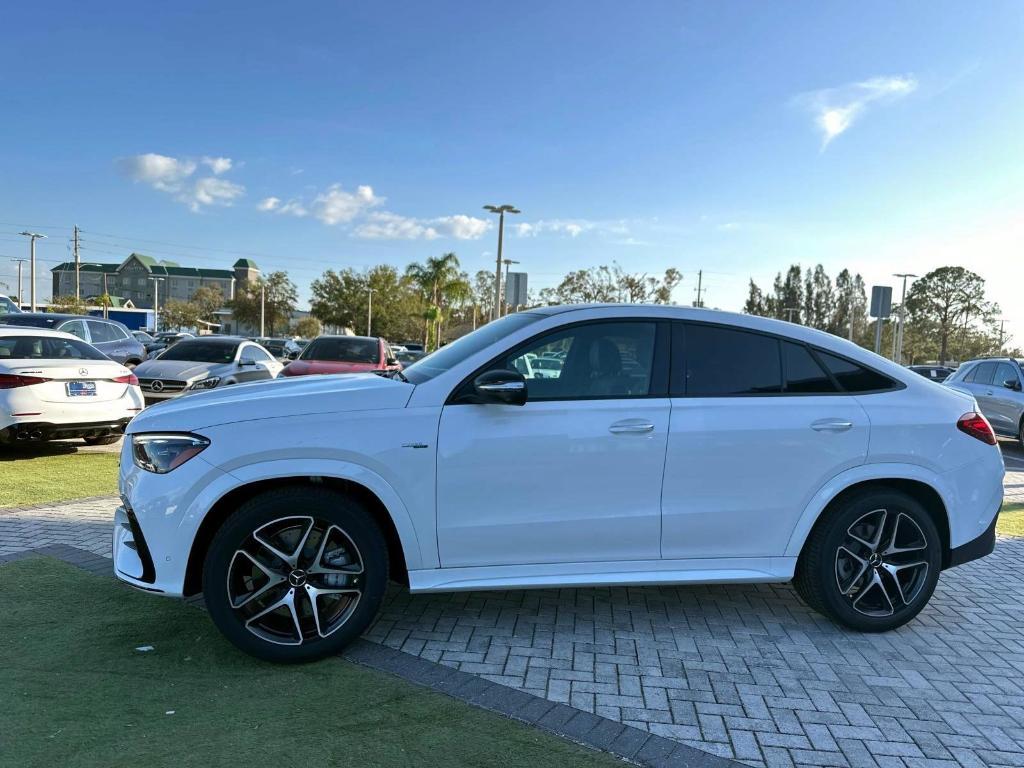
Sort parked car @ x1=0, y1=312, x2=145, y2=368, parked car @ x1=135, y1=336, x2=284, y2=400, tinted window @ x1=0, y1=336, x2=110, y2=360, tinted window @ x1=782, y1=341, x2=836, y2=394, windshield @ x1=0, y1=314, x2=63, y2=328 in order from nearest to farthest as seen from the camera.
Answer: tinted window @ x1=782, y1=341, x2=836, y2=394 < tinted window @ x1=0, y1=336, x2=110, y2=360 < parked car @ x1=135, y1=336, x2=284, y2=400 < windshield @ x1=0, y1=314, x2=63, y2=328 < parked car @ x1=0, y1=312, x2=145, y2=368

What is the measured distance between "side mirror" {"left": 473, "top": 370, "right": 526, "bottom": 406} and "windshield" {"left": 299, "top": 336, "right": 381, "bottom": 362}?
9.30 metres

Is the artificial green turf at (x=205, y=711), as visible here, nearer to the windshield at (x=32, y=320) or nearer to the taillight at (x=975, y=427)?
the taillight at (x=975, y=427)

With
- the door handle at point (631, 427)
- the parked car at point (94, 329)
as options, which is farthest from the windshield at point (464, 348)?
the parked car at point (94, 329)

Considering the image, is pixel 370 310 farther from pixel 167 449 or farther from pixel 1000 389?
pixel 167 449

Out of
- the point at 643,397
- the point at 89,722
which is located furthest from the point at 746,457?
the point at 89,722

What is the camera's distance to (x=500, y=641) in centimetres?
367

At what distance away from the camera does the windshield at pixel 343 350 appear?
488 inches

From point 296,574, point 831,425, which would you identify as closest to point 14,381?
point 296,574

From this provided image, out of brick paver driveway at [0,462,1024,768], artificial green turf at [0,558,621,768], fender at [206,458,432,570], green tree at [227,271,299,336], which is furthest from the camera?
green tree at [227,271,299,336]

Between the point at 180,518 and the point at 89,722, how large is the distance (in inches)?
33.8

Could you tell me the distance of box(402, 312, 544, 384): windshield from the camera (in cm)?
368

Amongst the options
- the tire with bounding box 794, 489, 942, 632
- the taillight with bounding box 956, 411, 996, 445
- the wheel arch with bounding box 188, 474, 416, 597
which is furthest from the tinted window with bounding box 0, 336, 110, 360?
the taillight with bounding box 956, 411, 996, 445

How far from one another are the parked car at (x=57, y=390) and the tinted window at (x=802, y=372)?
24.6ft

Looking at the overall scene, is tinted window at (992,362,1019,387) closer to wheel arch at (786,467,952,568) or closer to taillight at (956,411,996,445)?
taillight at (956,411,996,445)
